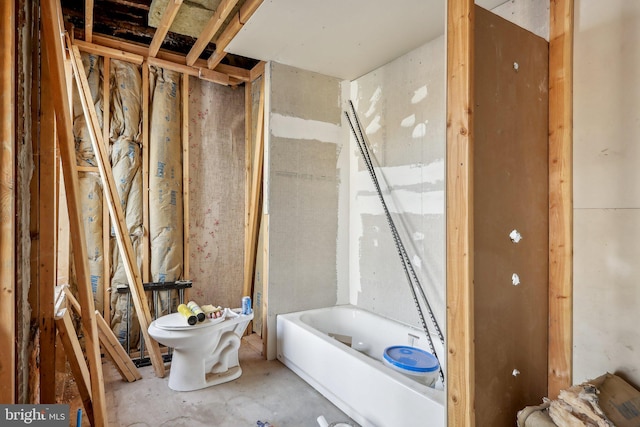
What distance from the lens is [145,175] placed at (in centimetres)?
308

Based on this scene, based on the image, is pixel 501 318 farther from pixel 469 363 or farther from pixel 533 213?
pixel 533 213

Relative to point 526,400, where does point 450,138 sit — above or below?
above

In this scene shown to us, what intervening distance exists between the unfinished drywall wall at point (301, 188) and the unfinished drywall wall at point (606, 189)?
6.34 feet

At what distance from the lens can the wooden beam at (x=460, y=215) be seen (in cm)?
128

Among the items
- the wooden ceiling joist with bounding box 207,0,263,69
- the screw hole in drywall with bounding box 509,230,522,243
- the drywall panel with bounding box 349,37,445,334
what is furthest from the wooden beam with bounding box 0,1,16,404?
the drywall panel with bounding box 349,37,445,334

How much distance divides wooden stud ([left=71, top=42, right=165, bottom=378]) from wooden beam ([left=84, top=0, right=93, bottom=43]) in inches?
5.3

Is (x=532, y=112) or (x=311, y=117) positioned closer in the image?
(x=532, y=112)

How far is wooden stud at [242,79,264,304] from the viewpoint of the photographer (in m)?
3.22

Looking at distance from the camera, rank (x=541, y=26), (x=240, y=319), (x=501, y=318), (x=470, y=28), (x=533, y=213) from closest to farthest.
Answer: (x=470, y=28), (x=501, y=318), (x=533, y=213), (x=541, y=26), (x=240, y=319)

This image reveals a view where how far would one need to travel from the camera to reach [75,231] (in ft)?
5.62

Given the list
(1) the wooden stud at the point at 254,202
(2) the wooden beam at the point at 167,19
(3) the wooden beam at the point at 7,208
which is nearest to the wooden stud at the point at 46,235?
(3) the wooden beam at the point at 7,208

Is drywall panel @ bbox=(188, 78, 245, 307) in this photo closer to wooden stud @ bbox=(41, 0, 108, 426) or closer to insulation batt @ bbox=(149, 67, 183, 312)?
insulation batt @ bbox=(149, 67, 183, 312)

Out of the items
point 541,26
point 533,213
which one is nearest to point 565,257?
point 533,213

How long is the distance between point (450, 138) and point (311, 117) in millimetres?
1982
